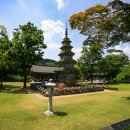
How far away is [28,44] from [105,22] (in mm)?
28749

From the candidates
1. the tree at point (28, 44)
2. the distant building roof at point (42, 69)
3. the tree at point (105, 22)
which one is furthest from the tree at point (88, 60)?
the tree at point (105, 22)

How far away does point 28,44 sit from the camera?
42281 millimetres

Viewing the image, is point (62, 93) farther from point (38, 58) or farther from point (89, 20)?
point (89, 20)

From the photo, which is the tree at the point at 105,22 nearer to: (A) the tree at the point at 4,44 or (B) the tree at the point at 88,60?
(A) the tree at the point at 4,44

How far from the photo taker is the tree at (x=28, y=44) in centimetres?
4197

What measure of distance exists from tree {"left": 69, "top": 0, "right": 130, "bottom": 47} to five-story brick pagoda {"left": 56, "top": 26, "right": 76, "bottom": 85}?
96.8ft

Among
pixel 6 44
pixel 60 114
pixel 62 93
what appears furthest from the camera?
pixel 6 44

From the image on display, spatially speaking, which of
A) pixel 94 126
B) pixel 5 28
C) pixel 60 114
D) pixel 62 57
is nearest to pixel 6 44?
pixel 5 28

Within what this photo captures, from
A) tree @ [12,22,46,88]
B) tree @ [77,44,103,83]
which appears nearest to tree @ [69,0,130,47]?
tree @ [12,22,46,88]

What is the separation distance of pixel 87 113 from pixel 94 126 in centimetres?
365

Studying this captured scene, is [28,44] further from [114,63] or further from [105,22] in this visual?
[114,63]

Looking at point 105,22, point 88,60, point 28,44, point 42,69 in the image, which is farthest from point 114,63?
point 105,22

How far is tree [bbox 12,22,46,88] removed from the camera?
42.0 m

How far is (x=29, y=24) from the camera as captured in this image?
42.9m
